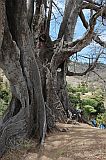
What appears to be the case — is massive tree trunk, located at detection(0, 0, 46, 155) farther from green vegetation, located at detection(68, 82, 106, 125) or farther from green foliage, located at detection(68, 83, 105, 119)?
green foliage, located at detection(68, 83, 105, 119)

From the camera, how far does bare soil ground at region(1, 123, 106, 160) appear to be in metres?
6.03

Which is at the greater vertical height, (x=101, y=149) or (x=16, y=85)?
(x=16, y=85)

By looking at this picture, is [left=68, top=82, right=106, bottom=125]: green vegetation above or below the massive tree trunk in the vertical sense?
below

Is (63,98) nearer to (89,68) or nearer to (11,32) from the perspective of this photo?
(89,68)

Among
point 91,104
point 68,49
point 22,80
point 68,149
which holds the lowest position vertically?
point 91,104

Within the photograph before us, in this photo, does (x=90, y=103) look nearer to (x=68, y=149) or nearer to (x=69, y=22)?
(x=69, y=22)

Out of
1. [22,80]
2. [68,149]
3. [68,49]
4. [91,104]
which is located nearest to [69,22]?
[68,49]

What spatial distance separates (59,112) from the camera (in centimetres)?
949

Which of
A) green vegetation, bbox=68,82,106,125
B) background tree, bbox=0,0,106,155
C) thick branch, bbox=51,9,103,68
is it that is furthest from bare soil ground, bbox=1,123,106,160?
green vegetation, bbox=68,82,106,125

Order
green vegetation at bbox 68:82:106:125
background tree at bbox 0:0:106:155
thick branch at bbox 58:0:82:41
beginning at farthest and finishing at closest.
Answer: green vegetation at bbox 68:82:106:125
thick branch at bbox 58:0:82:41
background tree at bbox 0:0:106:155

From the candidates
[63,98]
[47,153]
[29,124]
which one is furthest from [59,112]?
[47,153]

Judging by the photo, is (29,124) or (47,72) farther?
(47,72)

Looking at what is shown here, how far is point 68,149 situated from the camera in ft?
21.0

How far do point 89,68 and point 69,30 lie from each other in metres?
1.59
